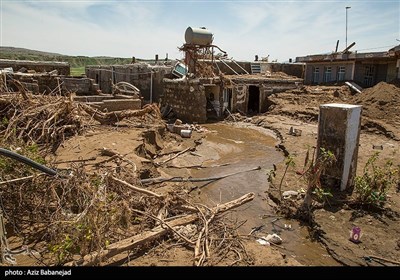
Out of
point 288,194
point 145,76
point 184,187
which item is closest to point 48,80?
point 145,76

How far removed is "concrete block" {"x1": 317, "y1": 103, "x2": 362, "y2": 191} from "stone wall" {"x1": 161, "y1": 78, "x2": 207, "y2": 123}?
9.67 meters

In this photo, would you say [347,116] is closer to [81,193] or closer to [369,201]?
[369,201]

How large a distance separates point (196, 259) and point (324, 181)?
4544 millimetres

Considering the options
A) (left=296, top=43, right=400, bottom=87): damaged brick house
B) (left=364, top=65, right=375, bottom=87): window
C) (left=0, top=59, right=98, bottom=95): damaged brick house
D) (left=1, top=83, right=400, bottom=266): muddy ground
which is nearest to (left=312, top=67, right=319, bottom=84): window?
(left=296, top=43, right=400, bottom=87): damaged brick house

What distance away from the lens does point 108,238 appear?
13.3ft

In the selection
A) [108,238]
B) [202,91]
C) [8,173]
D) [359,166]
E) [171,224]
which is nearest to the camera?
[108,238]

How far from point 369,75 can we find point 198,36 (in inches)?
506

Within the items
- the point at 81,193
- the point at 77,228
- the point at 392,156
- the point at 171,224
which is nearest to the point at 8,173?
the point at 81,193

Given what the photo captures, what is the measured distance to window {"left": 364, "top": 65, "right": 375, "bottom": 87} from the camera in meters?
20.5

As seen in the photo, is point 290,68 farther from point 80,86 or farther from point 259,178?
point 259,178

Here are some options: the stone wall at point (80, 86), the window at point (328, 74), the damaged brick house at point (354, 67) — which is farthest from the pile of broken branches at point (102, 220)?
the window at point (328, 74)

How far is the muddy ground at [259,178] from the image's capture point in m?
4.59

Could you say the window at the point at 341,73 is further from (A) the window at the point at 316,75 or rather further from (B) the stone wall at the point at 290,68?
(B) the stone wall at the point at 290,68

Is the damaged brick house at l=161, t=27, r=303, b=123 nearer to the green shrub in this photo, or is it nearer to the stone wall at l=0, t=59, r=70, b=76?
the stone wall at l=0, t=59, r=70, b=76
